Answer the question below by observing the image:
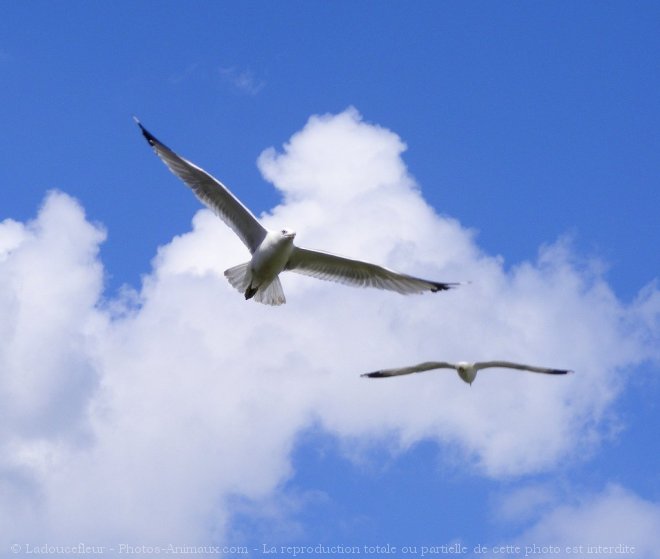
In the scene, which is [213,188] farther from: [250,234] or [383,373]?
[383,373]

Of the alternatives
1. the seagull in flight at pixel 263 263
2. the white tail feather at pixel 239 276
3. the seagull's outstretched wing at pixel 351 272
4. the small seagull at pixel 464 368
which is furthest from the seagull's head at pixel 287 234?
the small seagull at pixel 464 368

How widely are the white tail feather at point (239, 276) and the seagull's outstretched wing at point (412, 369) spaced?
416 centimetres

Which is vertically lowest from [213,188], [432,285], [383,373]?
[383,373]

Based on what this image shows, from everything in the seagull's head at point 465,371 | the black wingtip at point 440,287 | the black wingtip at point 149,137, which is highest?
the black wingtip at point 149,137

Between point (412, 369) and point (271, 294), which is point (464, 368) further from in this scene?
point (271, 294)

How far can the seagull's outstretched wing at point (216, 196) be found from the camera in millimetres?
19188

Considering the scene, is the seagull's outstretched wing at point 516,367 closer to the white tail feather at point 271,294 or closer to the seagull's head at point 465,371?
the seagull's head at point 465,371

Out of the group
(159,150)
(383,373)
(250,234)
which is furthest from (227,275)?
(383,373)

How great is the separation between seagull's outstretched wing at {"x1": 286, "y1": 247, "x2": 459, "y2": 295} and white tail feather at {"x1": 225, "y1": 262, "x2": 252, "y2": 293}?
830 millimetres

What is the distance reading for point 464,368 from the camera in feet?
51.1

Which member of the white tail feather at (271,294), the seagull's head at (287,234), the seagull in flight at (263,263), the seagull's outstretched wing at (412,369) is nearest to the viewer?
the seagull's outstretched wing at (412,369)

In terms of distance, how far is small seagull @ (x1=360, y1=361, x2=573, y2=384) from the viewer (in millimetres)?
15500

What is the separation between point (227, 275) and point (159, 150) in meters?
2.57

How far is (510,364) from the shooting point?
15.8 m
